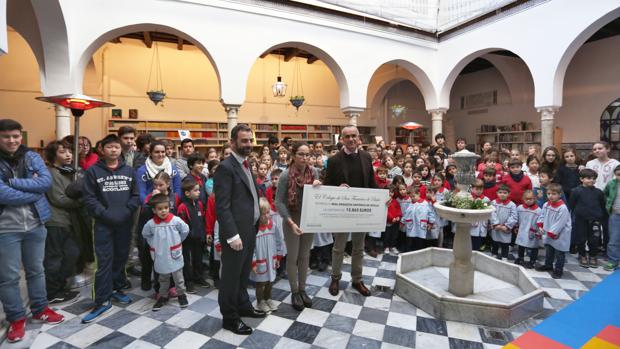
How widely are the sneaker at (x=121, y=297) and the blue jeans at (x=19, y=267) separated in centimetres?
58

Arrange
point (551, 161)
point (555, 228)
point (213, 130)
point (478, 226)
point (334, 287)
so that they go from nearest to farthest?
point (334, 287) < point (555, 228) < point (478, 226) < point (551, 161) < point (213, 130)

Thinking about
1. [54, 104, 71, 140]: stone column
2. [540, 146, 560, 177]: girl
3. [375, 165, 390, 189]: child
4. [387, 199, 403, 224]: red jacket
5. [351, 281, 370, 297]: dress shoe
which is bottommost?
[351, 281, 370, 297]: dress shoe

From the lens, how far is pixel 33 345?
7.91ft

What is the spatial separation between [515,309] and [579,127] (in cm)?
977

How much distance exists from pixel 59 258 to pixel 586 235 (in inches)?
235

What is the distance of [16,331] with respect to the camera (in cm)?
245

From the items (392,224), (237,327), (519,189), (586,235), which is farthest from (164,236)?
(586,235)

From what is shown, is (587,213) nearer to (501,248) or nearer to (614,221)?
(614,221)

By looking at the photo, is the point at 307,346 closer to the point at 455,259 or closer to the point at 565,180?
the point at 455,259

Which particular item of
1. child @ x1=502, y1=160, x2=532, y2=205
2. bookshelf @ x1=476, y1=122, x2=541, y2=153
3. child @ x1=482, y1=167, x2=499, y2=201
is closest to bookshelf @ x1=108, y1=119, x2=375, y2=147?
bookshelf @ x1=476, y1=122, x2=541, y2=153

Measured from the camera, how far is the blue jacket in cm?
232

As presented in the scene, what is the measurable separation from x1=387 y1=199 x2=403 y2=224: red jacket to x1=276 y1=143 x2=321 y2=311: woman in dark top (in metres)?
1.80

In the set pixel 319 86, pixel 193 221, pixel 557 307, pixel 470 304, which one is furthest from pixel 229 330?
pixel 319 86

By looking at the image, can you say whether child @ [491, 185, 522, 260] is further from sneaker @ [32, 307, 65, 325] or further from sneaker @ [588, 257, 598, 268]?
sneaker @ [32, 307, 65, 325]
